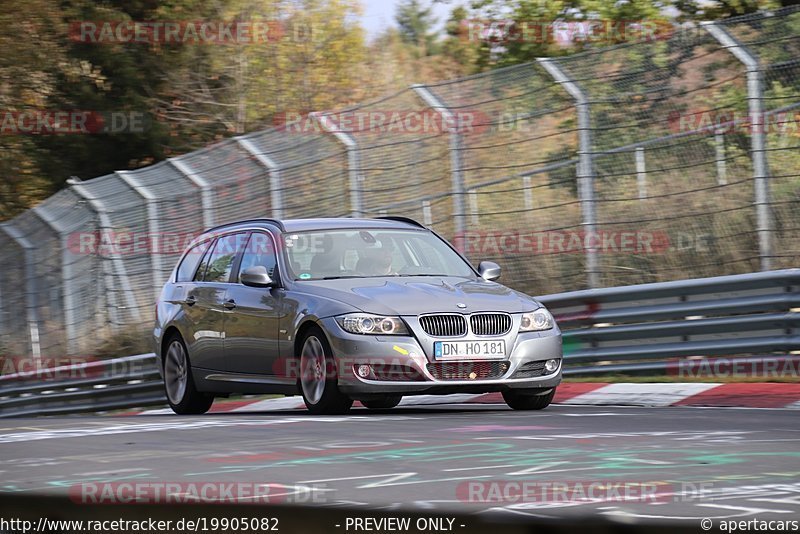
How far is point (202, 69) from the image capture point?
116ft

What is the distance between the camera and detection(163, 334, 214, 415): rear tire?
12234 millimetres

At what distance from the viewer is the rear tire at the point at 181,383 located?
482 inches

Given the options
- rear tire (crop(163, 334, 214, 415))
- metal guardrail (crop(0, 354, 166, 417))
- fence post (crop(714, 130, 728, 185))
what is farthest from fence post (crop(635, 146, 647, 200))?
metal guardrail (crop(0, 354, 166, 417))

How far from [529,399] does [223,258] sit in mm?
3103

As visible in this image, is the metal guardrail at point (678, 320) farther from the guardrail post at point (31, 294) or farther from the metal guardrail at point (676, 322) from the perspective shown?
the guardrail post at point (31, 294)

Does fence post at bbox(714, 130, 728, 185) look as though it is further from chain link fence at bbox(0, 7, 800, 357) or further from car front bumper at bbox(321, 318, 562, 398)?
car front bumper at bbox(321, 318, 562, 398)

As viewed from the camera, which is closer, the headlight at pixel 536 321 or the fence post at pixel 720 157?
the headlight at pixel 536 321

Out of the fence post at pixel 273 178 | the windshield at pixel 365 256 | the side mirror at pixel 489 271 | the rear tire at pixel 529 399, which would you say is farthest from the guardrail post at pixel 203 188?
the rear tire at pixel 529 399

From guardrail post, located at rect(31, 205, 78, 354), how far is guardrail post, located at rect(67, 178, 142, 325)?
80cm

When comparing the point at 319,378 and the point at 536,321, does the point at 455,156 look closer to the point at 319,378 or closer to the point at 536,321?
the point at 536,321

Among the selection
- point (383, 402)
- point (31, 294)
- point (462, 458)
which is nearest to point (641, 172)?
point (383, 402)

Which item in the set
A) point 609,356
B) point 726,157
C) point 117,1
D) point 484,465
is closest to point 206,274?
point 609,356

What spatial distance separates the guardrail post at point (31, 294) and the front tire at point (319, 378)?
43.1ft

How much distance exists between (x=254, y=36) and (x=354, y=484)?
30.6 m
